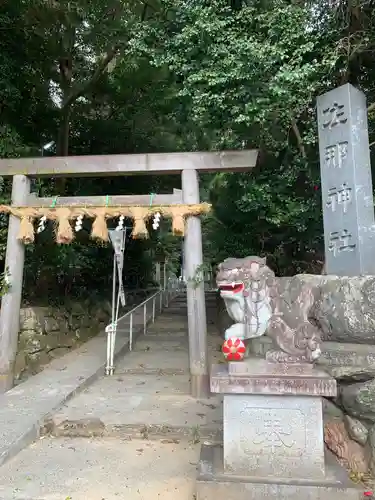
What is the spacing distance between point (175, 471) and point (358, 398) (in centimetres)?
185

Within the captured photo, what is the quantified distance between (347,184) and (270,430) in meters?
3.27

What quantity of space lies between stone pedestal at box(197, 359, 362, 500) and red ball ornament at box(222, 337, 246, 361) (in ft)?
0.35

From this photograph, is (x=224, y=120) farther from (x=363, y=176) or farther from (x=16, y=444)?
(x=16, y=444)

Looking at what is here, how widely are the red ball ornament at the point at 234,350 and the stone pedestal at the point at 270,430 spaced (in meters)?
0.11

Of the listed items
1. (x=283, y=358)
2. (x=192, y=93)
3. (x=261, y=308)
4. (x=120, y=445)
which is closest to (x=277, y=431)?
(x=283, y=358)

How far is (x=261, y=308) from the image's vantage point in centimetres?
366

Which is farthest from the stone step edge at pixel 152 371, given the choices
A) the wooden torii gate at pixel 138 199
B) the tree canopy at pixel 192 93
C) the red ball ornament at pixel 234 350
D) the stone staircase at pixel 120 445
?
the red ball ornament at pixel 234 350

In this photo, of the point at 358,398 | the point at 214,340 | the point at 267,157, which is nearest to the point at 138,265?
the point at 214,340

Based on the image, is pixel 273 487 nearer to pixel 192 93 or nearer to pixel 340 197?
pixel 340 197

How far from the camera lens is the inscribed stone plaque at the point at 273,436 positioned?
3.17 m

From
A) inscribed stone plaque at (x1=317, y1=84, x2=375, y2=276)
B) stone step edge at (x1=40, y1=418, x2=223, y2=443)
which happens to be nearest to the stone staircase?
stone step edge at (x1=40, y1=418, x2=223, y2=443)

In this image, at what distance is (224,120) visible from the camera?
5859mm

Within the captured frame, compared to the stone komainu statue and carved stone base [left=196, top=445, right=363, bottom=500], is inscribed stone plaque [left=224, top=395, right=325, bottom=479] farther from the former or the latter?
the stone komainu statue

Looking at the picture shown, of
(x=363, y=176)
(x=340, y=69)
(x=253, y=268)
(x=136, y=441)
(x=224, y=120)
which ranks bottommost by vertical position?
(x=136, y=441)
